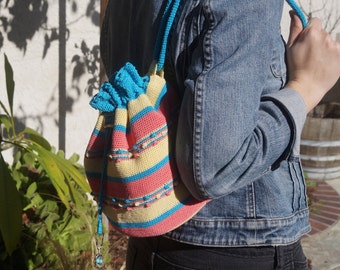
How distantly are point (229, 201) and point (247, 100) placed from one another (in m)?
0.28

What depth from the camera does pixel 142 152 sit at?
39.2 inches

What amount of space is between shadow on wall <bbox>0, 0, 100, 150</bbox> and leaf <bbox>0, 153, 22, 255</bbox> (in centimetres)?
81

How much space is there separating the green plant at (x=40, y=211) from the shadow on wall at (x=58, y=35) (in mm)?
434

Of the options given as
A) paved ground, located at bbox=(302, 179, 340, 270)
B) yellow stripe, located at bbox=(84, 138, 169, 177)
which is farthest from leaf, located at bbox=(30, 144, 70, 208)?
paved ground, located at bbox=(302, 179, 340, 270)

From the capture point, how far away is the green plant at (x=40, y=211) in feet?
7.86

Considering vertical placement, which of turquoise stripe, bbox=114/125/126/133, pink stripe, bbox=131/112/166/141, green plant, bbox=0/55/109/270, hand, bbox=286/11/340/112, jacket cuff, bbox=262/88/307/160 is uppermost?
hand, bbox=286/11/340/112

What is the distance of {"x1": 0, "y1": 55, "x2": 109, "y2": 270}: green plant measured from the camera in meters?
2.40

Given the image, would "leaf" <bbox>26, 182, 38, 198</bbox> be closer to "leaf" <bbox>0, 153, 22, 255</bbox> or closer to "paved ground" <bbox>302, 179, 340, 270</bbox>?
"leaf" <bbox>0, 153, 22, 255</bbox>

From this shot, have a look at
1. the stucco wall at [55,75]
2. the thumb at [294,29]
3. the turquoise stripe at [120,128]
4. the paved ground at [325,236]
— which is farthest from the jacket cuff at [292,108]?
the paved ground at [325,236]

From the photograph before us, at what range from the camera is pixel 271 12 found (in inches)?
38.0

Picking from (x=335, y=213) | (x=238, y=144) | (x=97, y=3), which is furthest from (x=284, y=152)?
(x=335, y=213)

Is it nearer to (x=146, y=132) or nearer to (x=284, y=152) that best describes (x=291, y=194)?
(x=284, y=152)

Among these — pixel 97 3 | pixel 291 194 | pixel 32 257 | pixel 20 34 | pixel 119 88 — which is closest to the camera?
pixel 119 88

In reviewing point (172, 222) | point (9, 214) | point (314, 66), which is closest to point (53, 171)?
point (9, 214)
